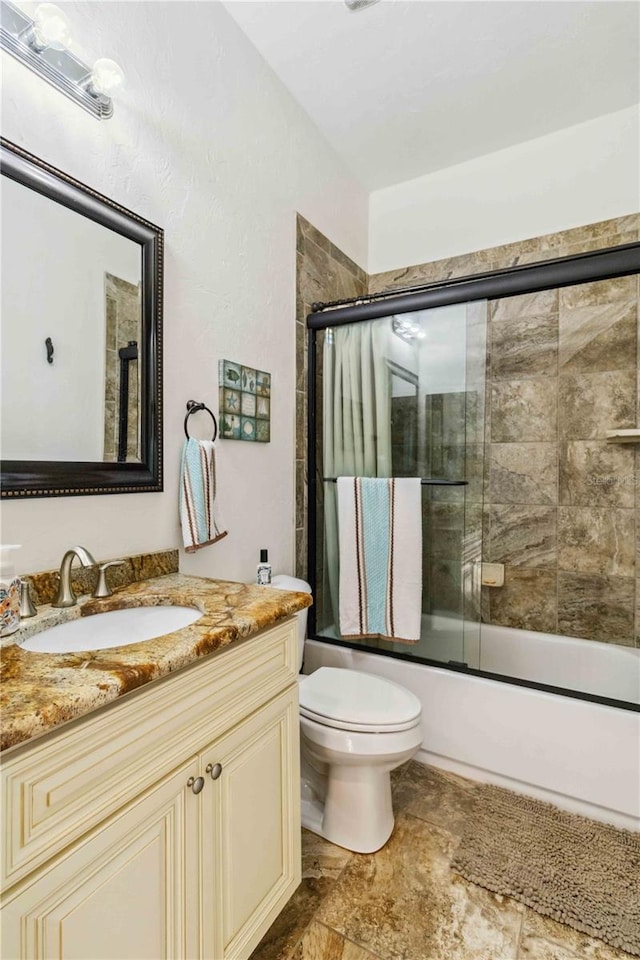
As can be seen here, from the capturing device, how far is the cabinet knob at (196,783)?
2.87 ft

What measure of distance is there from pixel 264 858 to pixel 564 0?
9.26 feet

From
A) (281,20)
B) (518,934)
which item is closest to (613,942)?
(518,934)

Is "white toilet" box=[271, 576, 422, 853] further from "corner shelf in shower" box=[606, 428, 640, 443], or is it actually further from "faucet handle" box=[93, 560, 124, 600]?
"corner shelf in shower" box=[606, 428, 640, 443]

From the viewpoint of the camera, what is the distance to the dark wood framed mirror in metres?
1.06

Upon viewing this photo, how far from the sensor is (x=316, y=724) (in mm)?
1468

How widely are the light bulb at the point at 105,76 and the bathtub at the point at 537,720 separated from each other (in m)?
2.06

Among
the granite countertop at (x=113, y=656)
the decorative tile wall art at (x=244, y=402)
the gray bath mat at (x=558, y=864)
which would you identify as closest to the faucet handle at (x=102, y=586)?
the granite countertop at (x=113, y=656)

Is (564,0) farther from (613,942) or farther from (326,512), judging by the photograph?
(613,942)

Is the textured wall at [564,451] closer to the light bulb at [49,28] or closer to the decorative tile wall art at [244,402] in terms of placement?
the decorative tile wall art at [244,402]

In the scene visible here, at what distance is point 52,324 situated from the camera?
1140 mm

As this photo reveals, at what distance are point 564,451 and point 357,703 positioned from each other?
163 cm

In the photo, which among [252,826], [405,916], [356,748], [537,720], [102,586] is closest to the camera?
[252,826]

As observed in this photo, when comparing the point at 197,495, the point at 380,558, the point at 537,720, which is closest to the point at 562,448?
the point at 380,558

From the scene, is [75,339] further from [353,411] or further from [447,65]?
[447,65]
